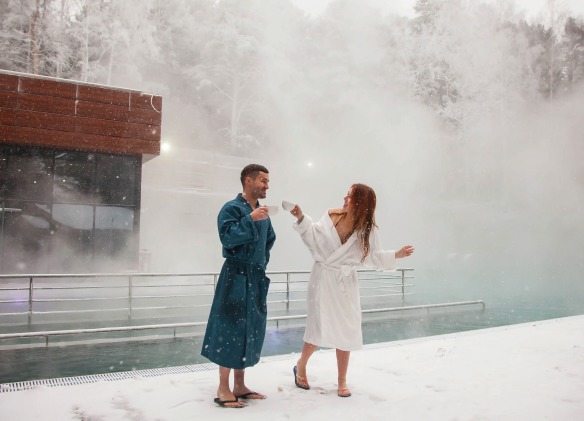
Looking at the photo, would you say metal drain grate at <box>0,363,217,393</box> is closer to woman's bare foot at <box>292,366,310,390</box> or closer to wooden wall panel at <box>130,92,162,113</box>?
woman's bare foot at <box>292,366,310,390</box>

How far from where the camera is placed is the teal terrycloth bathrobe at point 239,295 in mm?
2754

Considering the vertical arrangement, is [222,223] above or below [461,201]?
below

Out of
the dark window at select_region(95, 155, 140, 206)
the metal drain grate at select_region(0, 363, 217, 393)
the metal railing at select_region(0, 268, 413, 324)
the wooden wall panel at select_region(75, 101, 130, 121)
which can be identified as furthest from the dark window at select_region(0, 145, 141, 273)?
the metal drain grate at select_region(0, 363, 217, 393)

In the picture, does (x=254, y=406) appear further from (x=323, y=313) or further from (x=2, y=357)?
(x=2, y=357)

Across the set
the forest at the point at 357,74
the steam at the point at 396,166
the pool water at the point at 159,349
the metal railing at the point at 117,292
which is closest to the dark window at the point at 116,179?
the metal railing at the point at 117,292

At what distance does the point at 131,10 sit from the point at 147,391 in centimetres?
3445

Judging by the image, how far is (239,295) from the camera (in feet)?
9.23

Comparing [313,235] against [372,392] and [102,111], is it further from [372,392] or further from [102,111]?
[102,111]

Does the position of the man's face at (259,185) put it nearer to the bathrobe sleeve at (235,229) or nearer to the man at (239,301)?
the man at (239,301)

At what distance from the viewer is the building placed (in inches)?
460

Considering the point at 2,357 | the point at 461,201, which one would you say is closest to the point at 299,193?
the point at 461,201

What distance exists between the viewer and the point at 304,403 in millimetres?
2869

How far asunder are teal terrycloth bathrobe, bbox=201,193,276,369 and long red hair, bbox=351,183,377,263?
69cm

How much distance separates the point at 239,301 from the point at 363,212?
3.53ft
